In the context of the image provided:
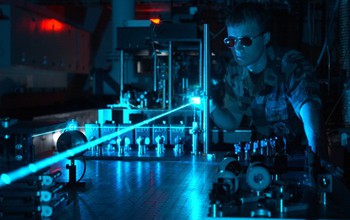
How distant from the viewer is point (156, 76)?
5922 mm

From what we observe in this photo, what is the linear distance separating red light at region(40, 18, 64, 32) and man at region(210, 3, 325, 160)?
15.4ft

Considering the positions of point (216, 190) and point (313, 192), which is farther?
point (313, 192)

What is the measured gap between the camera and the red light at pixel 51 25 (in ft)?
24.9

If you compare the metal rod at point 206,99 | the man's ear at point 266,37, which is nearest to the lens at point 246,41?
the man's ear at point 266,37

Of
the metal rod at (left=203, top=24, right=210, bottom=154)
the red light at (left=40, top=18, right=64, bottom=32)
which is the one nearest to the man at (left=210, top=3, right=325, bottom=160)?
the metal rod at (left=203, top=24, right=210, bottom=154)

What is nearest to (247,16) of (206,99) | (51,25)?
(206,99)

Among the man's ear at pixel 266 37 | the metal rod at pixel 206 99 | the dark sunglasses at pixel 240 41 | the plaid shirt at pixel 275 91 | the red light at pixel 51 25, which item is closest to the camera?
the dark sunglasses at pixel 240 41

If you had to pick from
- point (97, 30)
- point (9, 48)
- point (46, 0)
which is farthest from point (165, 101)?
point (97, 30)

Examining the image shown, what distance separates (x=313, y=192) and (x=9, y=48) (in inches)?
195

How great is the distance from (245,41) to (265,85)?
535 mm

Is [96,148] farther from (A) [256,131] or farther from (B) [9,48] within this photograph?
(B) [9,48]

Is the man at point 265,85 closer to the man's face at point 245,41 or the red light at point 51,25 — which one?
the man's face at point 245,41

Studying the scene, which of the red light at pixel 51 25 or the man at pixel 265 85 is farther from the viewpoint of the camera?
the red light at pixel 51 25

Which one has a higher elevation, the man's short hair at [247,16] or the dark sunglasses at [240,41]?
the man's short hair at [247,16]
